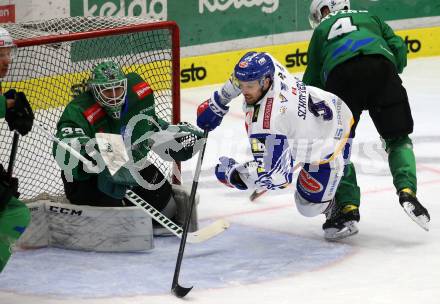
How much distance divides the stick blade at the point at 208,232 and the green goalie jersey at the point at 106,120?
1.42ft

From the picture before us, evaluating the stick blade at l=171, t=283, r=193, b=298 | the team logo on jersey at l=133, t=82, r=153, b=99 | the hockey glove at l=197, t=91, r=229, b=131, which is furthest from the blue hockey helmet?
the stick blade at l=171, t=283, r=193, b=298

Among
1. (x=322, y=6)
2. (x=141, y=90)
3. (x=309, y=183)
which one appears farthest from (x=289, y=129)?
(x=322, y=6)

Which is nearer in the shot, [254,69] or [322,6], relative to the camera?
[254,69]

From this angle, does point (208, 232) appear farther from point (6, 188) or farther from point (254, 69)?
point (6, 188)

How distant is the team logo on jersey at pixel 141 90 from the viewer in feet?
16.7

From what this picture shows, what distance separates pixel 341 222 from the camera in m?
5.10

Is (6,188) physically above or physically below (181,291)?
above

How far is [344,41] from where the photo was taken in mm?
5156

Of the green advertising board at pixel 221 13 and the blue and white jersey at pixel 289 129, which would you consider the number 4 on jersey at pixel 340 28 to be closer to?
the blue and white jersey at pixel 289 129

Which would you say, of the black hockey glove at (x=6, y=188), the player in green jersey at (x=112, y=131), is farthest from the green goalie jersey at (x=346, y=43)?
the black hockey glove at (x=6, y=188)

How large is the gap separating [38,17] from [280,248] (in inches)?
114

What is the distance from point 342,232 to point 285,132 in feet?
2.42

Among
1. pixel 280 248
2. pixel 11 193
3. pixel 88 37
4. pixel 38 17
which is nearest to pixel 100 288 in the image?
pixel 11 193

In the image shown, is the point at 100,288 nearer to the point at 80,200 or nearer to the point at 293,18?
the point at 80,200
